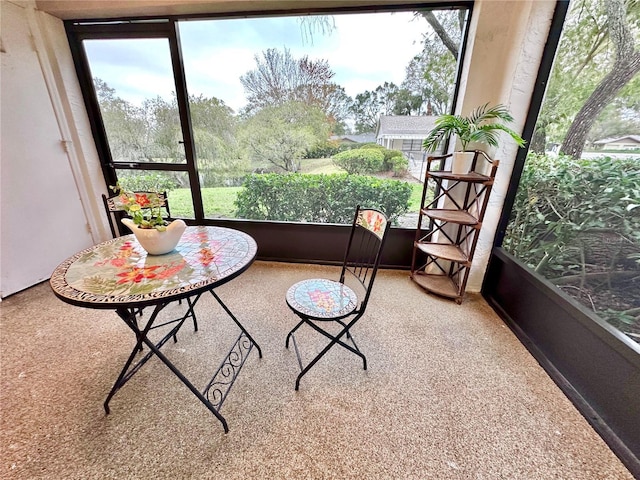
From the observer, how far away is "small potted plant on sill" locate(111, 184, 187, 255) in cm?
133

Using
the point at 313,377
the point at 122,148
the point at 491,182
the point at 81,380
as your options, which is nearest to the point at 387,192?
the point at 491,182

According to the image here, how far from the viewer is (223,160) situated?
284cm

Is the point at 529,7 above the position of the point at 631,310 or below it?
above

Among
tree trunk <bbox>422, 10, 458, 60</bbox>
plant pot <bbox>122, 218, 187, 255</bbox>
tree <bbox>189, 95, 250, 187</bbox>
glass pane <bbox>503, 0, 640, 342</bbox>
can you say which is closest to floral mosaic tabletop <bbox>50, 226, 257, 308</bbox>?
plant pot <bbox>122, 218, 187, 255</bbox>

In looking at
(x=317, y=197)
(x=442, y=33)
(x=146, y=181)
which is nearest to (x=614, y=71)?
(x=442, y=33)

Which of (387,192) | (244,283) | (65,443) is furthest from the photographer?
(387,192)

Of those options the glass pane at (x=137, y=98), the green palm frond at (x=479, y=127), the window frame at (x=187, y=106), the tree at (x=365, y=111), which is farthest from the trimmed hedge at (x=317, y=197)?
the glass pane at (x=137, y=98)

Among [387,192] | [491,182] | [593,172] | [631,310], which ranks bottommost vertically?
[631,310]

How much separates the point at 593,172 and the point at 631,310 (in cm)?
78

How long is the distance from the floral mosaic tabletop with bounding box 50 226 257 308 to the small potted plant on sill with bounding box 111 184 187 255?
6cm

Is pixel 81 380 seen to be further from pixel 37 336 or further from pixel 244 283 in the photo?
pixel 244 283

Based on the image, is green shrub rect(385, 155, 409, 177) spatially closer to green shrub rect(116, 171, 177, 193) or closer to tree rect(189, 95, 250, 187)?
tree rect(189, 95, 250, 187)

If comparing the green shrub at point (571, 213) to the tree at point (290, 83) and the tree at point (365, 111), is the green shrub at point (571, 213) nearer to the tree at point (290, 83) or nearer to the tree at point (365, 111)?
the tree at point (365, 111)

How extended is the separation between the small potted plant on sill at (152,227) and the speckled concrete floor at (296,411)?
0.78m
